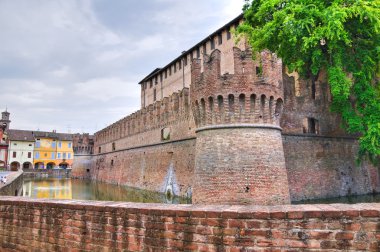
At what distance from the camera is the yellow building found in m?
79.8

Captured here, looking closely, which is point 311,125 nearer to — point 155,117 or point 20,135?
point 155,117

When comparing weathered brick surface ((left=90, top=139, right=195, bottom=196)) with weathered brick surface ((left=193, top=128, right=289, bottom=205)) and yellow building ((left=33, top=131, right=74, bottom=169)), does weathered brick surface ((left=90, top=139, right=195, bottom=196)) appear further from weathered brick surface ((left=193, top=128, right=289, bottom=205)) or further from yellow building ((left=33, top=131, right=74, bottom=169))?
yellow building ((left=33, top=131, right=74, bottom=169))

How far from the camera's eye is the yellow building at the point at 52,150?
79.8 m

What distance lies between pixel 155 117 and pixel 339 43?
54.8 ft

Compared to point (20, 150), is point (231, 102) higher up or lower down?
lower down

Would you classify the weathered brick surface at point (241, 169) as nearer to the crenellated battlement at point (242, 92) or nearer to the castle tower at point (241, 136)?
the castle tower at point (241, 136)

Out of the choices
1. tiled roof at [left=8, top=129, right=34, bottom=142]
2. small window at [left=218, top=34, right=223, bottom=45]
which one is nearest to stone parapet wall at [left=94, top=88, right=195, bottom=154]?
small window at [left=218, top=34, right=223, bottom=45]

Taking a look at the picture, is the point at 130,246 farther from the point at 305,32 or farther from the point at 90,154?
the point at 90,154

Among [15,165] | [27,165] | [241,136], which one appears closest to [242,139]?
[241,136]

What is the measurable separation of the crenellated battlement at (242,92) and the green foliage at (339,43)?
2912 mm

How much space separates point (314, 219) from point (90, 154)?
55.1 m

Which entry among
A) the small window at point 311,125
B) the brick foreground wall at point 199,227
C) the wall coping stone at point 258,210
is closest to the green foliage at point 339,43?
the small window at point 311,125

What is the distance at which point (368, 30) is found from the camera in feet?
55.9

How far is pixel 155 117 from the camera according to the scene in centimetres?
2952
